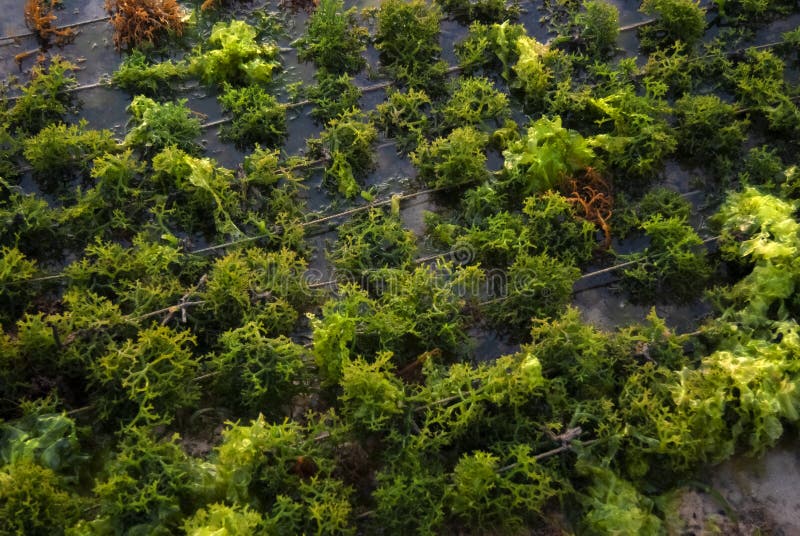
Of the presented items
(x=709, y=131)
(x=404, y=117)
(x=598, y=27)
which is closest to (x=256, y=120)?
(x=404, y=117)

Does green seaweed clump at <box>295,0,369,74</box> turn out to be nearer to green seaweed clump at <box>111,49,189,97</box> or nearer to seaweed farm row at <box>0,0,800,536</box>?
seaweed farm row at <box>0,0,800,536</box>

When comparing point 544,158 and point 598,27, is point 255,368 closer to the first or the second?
point 544,158

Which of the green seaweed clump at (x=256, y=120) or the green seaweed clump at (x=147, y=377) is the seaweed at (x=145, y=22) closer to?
the green seaweed clump at (x=256, y=120)

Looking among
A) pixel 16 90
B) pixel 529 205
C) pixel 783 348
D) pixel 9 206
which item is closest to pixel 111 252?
pixel 9 206

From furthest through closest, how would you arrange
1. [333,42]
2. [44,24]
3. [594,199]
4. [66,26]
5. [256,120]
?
[66,26] < [44,24] < [333,42] < [256,120] < [594,199]

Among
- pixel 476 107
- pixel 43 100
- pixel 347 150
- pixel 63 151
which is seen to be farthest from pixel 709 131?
pixel 43 100

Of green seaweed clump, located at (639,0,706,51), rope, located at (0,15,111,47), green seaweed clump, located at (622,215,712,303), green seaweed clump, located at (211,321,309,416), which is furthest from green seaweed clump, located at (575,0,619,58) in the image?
rope, located at (0,15,111,47)

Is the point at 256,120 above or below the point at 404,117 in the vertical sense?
above

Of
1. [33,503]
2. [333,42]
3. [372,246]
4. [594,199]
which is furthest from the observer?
[333,42]

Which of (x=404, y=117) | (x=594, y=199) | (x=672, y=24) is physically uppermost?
(x=672, y=24)

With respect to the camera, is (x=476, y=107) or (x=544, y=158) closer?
(x=544, y=158)
